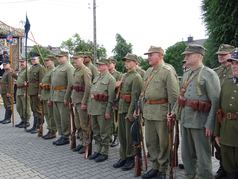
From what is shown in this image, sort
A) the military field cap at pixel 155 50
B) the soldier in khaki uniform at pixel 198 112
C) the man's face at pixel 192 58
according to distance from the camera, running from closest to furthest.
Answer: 1. the soldier in khaki uniform at pixel 198 112
2. the man's face at pixel 192 58
3. the military field cap at pixel 155 50

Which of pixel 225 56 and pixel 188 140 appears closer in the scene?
→ pixel 188 140

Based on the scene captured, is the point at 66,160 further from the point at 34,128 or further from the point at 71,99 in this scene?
the point at 34,128

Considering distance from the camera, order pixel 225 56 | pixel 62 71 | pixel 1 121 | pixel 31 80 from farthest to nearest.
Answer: pixel 1 121 → pixel 31 80 → pixel 62 71 → pixel 225 56

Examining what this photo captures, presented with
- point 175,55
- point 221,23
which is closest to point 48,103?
point 221,23

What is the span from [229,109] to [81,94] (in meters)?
3.92

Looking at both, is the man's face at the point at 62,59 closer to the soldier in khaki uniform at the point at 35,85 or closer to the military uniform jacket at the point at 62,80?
the military uniform jacket at the point at 62,80

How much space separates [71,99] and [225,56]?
3.45 meters

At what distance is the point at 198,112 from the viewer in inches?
181

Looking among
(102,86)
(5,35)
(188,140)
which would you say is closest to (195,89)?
(188,140)

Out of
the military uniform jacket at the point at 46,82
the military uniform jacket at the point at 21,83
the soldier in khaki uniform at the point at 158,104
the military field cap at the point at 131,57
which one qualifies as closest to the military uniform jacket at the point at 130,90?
the military field cap at the point at 131,57

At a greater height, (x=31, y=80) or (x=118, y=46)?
(x=118, y=46)

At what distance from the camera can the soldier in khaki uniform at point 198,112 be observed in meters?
4.47

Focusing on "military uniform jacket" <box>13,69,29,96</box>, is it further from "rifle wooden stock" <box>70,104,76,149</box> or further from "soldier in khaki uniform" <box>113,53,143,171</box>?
"soldier in khaki uniform" <box>113,53,143,171</box>

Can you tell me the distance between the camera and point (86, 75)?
723 cm
